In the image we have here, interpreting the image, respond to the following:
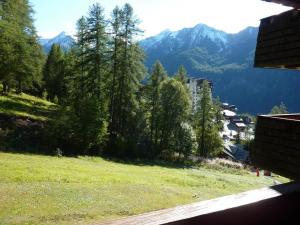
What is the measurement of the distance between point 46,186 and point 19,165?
18.8ft

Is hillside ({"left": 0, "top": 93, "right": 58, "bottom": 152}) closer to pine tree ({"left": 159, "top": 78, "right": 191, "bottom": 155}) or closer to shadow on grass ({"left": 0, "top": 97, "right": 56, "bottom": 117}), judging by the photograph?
shadow on grass ({"left": 0, "top": 97, "right": 56, "bottom": 117})

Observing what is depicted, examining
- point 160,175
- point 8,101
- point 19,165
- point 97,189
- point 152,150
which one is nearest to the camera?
point 97,189

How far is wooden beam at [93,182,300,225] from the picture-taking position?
1.65m

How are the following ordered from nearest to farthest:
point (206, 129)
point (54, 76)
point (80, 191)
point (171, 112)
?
1. point (80, 191)
2. point (171, 112)
3. point (206, 129)
4. point (54, 76)

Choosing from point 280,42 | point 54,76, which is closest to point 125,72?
point 54,76

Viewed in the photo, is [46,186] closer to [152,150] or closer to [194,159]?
[152,150]

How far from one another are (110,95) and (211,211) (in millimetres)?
53428

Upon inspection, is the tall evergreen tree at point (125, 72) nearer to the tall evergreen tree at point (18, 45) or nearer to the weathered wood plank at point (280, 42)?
the tall evergreen tree at point (18, 45)

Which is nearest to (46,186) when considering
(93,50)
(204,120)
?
(93,50)

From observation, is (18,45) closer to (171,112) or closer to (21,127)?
(21,127)

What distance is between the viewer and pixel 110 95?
54.8 metres

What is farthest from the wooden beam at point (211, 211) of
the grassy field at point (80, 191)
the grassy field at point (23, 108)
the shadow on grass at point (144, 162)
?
the grassy field at point (23, 108)

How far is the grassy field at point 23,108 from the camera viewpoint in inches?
1799

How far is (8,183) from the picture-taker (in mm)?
24266
